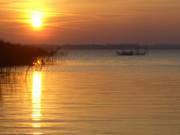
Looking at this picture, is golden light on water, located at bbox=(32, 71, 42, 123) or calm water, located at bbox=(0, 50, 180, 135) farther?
golden light on water, located at bbox=(32, 71, 42, 123)

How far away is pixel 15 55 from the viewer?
134ft

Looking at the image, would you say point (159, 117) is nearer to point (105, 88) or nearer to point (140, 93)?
point (140, 93)

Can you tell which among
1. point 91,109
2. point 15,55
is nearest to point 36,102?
point 91,109

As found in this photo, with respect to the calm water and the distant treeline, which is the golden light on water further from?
the distant treeline

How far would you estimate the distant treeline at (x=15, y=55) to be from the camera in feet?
121

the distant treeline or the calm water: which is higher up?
the distant treeline

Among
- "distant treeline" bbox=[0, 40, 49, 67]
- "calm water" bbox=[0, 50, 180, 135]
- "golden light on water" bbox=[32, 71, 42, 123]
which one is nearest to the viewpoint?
"calm water" bbox=[0, 50, 180, 135]

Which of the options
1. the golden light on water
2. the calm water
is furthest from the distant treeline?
the calm water

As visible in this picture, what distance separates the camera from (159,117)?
1427 centimetres

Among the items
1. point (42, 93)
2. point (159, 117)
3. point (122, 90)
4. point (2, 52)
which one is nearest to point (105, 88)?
point (122, 90)

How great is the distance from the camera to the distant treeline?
36812 millimetres

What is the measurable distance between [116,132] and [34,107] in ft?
16.4

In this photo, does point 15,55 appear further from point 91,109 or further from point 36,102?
point 91,109

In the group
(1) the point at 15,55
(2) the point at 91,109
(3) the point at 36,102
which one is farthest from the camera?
(1) the point at 15,55
